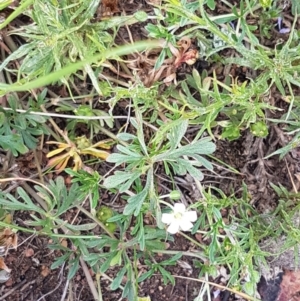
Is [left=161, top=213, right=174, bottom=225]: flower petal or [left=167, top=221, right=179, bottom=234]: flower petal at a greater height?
[left=161, top=213, right=174, bottom=225]: flower petal

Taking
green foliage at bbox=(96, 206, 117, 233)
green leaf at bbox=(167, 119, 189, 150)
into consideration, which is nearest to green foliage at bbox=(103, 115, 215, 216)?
green leaf at bbox=(167, 119, 189, 150)

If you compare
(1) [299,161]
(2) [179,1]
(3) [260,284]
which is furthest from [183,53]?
(3) [260,284]

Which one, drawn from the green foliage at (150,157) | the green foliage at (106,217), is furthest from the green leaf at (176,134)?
the green foliage at (106,217)

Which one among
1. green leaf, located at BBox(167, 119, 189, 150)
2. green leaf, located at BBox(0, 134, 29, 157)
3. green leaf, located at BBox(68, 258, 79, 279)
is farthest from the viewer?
green leaf, located at BBox(68, 258, 79, 279)

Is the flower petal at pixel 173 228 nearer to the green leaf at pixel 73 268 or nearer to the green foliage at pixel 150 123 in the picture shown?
the green foliage at pixel 150 123

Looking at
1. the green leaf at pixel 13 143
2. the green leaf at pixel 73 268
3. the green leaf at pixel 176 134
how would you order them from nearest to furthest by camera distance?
the green leaf at pixel 176 134, the green leaf at pixel 13 143, the green leaf at pixel 73 268

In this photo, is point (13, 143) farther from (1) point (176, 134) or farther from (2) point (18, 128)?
(1) point (176, 134)

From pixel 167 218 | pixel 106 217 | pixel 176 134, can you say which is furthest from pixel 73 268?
pixel 176 134

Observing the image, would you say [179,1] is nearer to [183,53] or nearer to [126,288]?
[183,53]

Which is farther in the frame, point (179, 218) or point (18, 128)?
point (18, 128)

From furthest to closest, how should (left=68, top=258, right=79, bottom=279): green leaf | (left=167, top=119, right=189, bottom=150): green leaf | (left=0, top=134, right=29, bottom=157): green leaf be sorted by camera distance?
(left=68, top=258, right=79, bottom=279): green leaf, (left=0, top=134, right=29, bottom=157): green leaf, (left=167, top=119, right=189, bottom=150): green leaf

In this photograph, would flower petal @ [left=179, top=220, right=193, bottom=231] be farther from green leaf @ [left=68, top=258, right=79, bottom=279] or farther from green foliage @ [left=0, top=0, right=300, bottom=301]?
green leaf @ [left=68, top=258, right=79, bottom=279]
